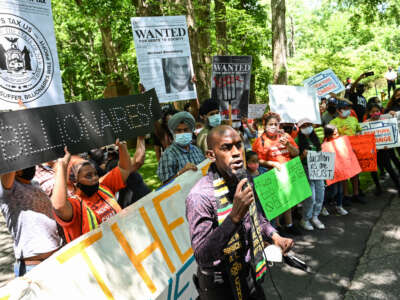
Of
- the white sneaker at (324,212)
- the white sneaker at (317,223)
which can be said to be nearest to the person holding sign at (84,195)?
the white sneaker at (317,223)

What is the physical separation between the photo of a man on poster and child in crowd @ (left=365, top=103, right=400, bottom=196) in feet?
14.1

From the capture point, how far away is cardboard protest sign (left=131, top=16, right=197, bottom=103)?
5121 millimetres

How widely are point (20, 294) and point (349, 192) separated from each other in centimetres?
648

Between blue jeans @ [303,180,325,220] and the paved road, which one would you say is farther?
blue jeans @ [303,180,325,220]

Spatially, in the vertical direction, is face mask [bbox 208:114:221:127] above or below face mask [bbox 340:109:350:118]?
above

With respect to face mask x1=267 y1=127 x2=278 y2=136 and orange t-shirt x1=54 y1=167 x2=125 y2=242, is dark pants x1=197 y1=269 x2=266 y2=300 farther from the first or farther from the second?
face mask x1=267 y1=127 x2=278 y2=136

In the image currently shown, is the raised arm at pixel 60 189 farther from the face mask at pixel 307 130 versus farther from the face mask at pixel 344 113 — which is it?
the face mask at pixel 344 113

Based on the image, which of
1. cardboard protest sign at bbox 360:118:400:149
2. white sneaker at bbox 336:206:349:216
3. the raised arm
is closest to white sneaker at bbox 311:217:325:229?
white sneaker at bbox 336:206:349:216

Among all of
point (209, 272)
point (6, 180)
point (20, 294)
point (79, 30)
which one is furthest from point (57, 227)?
point (79, 30)

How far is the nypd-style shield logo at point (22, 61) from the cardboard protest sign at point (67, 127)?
90 cm

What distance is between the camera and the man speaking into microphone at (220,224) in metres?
2.08

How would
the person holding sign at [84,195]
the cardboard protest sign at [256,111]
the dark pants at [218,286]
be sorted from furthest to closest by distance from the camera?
1. the cardboard protest sign at [256,111]
2. the person holding sign at [84,195]
3. the dark pants at [218,286]

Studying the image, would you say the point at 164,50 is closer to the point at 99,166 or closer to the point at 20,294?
the point at 99,166

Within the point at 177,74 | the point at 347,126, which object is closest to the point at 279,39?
the point at 347,126
